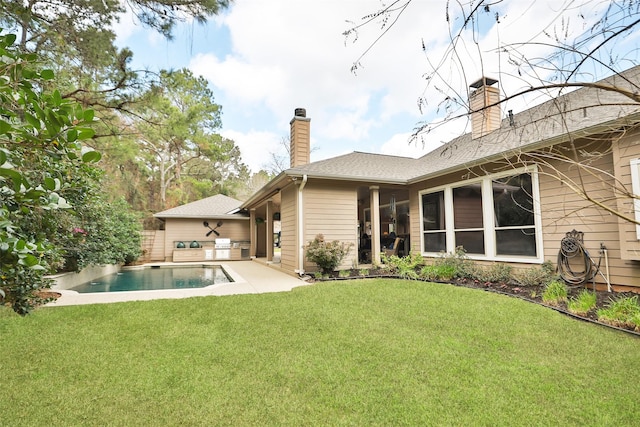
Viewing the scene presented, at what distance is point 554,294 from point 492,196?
2.59 meters

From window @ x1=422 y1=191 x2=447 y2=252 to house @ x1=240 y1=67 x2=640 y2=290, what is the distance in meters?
0.03

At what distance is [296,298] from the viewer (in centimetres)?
545

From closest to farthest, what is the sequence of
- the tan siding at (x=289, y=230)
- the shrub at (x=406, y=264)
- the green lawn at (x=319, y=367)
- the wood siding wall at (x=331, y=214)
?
the green lawn at (x=319, y=367)
the shrub at (x=406, y=264)
the wood siding wall at (x=331, y=214)
the tan siding at (x=289, y=230)

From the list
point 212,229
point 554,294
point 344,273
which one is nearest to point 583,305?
point 554,294

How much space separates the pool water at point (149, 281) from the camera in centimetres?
838

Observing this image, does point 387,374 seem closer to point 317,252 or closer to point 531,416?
point 531,416

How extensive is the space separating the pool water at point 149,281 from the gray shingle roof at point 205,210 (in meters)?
3.00

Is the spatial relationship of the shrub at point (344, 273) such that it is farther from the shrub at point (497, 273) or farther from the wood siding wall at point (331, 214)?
the shrub at point (497, 273)

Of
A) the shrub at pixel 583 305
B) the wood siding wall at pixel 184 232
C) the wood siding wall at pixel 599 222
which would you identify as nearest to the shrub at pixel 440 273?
the wood siding wall at pixel 599 222

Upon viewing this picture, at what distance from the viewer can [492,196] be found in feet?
22.3

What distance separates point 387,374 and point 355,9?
2.75 metres

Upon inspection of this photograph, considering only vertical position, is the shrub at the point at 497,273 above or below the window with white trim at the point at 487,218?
below

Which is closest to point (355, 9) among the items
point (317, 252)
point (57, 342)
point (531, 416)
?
point (531, 416)

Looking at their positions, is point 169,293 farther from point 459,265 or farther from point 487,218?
point 487,218
